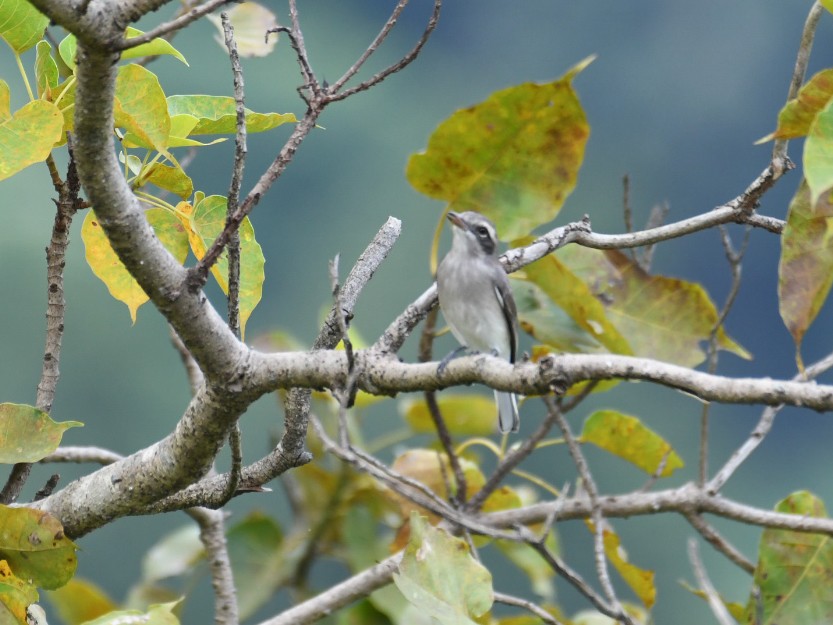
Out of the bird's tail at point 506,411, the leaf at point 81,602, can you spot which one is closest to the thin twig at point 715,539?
the bird's tail at point 506,411

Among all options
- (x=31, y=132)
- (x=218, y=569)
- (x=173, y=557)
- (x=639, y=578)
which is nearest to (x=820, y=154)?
(x=31, y=132)

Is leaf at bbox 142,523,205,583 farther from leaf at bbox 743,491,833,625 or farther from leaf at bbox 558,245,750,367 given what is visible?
leaf at bbox 743,491,833,625

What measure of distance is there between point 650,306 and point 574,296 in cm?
35

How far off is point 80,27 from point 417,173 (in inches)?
45.0

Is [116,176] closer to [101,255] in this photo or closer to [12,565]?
[101,255]

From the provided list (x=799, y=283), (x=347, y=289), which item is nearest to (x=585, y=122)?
(x=347, y=289)

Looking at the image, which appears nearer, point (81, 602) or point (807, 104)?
point (807, 104)

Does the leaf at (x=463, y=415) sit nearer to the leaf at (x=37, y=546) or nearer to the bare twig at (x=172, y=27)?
the leaf at (x=37, y=546)

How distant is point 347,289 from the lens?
1671mm

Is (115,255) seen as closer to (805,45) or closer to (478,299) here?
(805,45)

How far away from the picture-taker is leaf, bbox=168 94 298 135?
159 centimetres

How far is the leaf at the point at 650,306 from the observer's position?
95.4 inches

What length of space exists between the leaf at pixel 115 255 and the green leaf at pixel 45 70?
206 millimetres

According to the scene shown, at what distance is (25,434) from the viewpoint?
1579 mm
